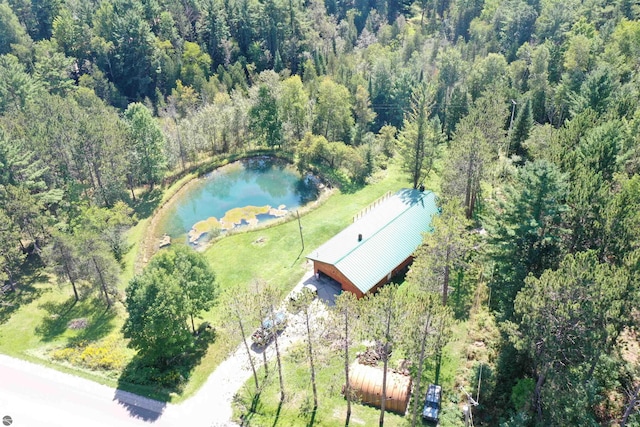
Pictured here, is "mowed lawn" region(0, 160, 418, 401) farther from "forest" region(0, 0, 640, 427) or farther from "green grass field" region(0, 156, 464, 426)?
"forest" region(0, 0, 640, 427)

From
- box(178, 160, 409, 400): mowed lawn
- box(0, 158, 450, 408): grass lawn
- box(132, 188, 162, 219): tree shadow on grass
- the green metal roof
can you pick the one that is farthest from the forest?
box(178, 160, 409, 400): mowed lawn

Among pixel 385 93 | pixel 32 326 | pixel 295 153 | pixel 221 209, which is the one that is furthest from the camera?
pixel 385 93

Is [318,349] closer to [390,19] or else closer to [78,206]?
[78,206]

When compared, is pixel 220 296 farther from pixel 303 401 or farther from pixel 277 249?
pixel 303 401

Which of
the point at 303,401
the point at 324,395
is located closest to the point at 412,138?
the point at 324,395

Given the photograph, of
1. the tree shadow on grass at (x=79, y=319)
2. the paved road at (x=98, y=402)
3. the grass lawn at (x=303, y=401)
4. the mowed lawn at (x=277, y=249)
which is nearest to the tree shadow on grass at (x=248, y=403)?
the grass lawn at (x=303, y=401)

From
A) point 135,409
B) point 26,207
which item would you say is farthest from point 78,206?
point 135,409

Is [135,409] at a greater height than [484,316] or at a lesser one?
lesser
